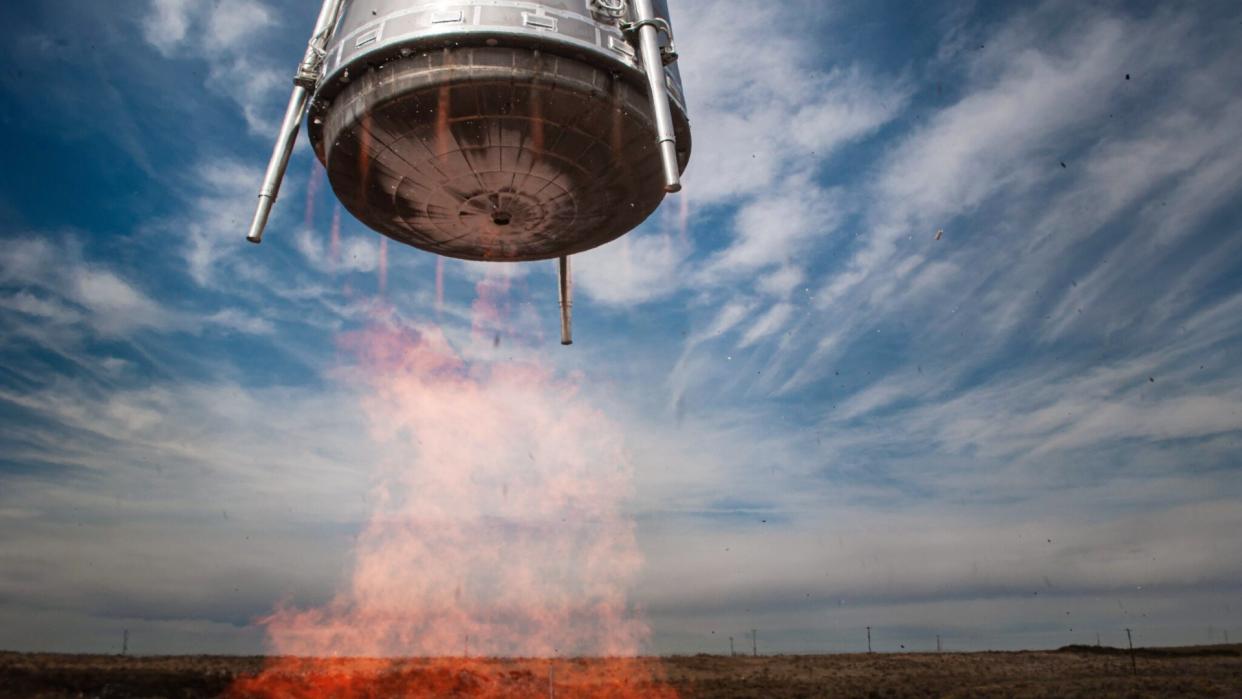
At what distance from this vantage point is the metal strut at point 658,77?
17.2m

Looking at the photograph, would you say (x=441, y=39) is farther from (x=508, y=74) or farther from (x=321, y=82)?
(x=321, y=82)

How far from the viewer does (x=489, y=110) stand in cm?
1828

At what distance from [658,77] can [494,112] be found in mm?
3708

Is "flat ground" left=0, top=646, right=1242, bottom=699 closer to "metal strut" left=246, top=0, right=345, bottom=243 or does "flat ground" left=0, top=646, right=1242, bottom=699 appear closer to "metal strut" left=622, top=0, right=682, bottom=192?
"metal strut" left=246, top=0, right=345, bottom=243

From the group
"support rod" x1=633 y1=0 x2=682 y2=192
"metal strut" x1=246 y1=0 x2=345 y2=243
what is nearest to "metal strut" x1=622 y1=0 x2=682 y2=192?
"support rod" x1=633 y1=0 x2=682 y2=192

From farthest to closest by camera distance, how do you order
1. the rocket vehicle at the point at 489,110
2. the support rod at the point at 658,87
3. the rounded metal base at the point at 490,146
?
the rounded metal base at the point at 490,146
the rocket vehicle at the point at 489,110
the support rod at the point at 658,87

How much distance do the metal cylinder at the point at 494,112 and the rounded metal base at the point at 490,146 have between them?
35mm

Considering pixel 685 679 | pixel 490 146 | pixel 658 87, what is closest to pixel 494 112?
pixel 490 146

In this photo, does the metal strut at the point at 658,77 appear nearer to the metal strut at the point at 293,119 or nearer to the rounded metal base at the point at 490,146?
the rounded metal base at the point at 490,146

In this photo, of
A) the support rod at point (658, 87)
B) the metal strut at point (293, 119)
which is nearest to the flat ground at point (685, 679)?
the metal strut at point (293, 119)

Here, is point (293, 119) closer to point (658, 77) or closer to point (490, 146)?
point (490, 146)

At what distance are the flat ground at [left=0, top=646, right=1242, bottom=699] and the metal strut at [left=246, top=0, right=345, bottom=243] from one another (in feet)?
77.2

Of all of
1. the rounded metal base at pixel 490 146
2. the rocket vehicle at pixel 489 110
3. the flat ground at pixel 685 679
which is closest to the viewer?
the rocket vehicle at pixel 489 110

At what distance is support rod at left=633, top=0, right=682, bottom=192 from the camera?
17.2 meters
